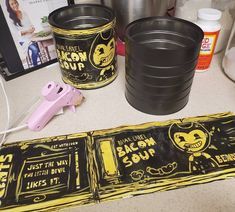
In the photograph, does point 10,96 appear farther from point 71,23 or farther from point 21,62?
point 71,23

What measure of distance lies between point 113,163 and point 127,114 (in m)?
0.12

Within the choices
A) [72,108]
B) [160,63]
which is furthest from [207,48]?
[72,108]

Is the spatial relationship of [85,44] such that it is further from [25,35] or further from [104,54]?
[25,35]

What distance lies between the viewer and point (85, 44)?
17.9 inches

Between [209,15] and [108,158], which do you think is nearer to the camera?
[108,158]

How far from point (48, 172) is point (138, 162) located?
5.4 inches

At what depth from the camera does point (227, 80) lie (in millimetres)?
547

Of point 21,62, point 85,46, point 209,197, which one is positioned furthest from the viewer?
point 21,62

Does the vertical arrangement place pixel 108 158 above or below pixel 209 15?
below

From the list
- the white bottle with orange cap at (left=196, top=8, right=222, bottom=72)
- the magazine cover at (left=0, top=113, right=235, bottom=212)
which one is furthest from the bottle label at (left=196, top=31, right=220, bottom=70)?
the magazine cover at (left=0, top=113, right=235, bottom=212)

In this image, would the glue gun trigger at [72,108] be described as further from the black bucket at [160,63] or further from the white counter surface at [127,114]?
the black bucket at [160,63]

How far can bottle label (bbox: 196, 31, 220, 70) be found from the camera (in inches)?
20.1

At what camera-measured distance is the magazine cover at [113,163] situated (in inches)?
13.2

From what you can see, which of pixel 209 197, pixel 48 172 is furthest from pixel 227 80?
pixel 48 172
